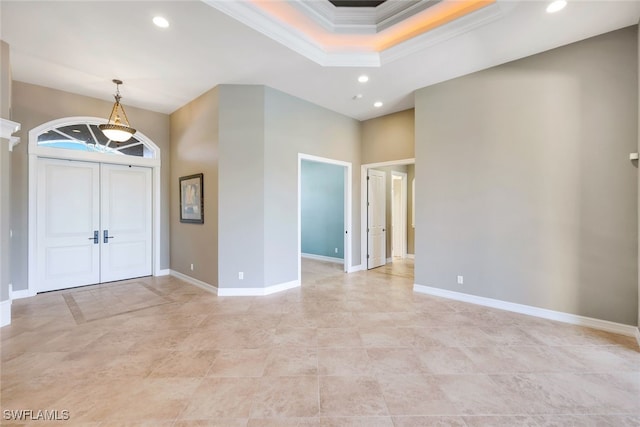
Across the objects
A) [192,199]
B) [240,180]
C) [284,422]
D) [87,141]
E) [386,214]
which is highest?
[87,141]

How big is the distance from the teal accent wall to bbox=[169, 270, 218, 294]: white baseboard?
3.59 m

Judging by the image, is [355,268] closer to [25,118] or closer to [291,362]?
[291,362]

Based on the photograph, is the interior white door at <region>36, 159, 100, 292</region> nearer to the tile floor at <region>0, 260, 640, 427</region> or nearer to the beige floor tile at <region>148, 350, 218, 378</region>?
the tile floor at <region>0, 260, 640, 427</region>

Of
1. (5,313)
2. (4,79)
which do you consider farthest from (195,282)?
(4,79)

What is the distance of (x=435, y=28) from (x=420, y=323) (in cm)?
350

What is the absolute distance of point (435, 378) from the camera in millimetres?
2254

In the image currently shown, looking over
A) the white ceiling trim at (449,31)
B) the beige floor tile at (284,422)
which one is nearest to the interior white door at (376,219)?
the white ceiling trim at (449,31)

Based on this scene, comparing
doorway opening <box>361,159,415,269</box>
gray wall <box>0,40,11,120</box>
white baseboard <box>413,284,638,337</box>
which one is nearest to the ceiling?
gray wall <box>0,40,11,120</box>

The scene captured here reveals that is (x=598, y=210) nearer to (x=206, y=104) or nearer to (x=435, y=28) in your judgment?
(x=435, y=28)

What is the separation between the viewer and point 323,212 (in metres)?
7.70

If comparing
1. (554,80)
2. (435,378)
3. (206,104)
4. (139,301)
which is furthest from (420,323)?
(206,104)

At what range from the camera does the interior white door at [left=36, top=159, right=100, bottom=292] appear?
180 inches

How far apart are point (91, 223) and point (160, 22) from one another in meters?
3.97

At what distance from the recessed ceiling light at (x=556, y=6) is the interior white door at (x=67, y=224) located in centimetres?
693
